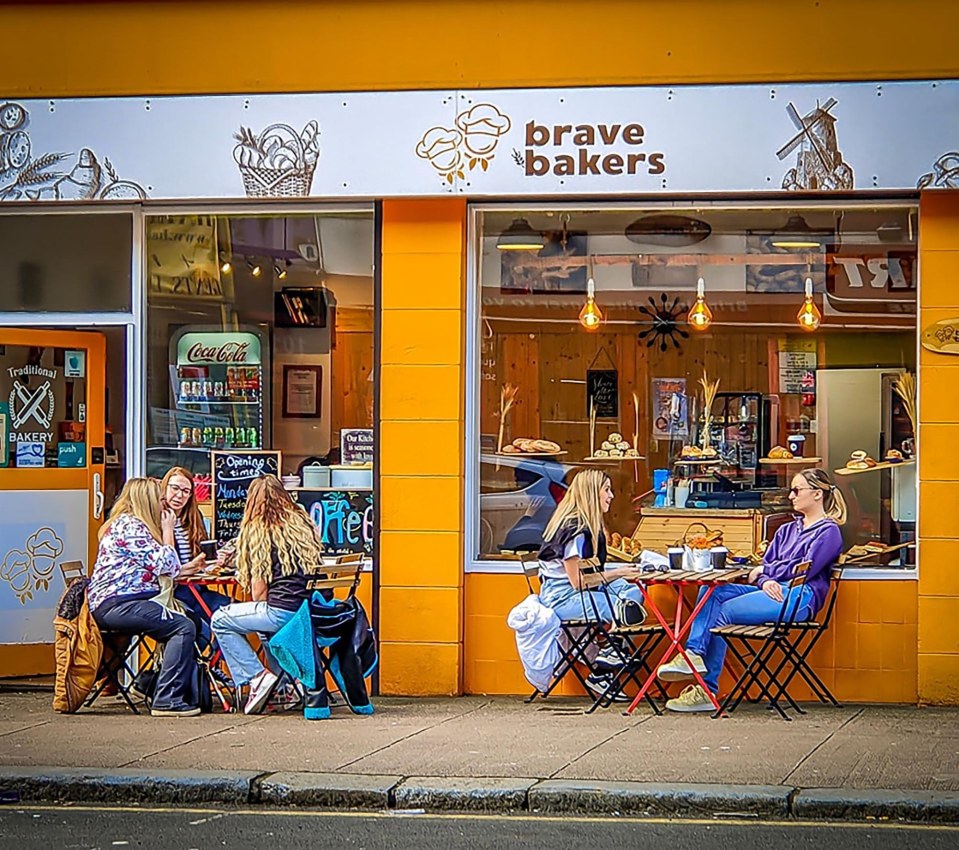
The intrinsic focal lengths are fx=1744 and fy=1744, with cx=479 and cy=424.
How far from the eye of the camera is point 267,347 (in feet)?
42.5

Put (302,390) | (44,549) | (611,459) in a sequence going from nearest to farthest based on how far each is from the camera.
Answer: (611,459)
(302,390)
(44,549)

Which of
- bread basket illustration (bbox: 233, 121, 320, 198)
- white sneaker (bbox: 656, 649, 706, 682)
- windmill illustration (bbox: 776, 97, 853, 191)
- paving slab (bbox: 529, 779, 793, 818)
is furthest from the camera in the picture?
bread basket illustration (bbox: 233, 121, 320, 198)

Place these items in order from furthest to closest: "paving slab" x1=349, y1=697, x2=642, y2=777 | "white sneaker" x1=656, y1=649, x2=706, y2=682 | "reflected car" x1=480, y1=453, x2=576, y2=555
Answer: "reflected car" x1=480, y1=453, x2=576, y2=555 → "white sneaker" x1=656, y1=649, x2=706, y2=682 → "paving slab" x1=349, y1=697, x2=642, y2=777

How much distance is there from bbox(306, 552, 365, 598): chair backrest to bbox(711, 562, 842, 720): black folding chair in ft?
8.03

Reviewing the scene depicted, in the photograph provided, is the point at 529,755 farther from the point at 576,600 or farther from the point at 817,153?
the point at 817,153

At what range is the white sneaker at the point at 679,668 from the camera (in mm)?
11516

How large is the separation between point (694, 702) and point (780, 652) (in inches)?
36.4

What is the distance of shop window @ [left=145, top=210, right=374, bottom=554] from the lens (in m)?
12.6

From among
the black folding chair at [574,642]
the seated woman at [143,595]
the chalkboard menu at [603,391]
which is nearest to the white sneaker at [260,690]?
the seated woman at [143,595]

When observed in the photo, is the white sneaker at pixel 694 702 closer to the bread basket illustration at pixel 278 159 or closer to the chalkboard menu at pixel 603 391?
the chalkboard menu at pixel 603 391

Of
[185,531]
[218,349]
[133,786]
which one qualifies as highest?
[218,349]

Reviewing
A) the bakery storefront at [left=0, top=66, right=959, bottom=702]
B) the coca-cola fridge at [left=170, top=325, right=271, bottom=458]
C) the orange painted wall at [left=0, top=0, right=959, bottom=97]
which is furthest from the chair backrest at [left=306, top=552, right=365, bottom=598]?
the orange painted wall at [left=0, top=0, right=959, bottom=97]

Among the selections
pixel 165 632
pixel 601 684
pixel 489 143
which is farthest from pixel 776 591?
pixel 165 632

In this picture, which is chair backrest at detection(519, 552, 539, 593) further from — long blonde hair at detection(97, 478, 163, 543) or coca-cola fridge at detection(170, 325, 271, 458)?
long blonde hair at detection(97, 478, 163, 543)
